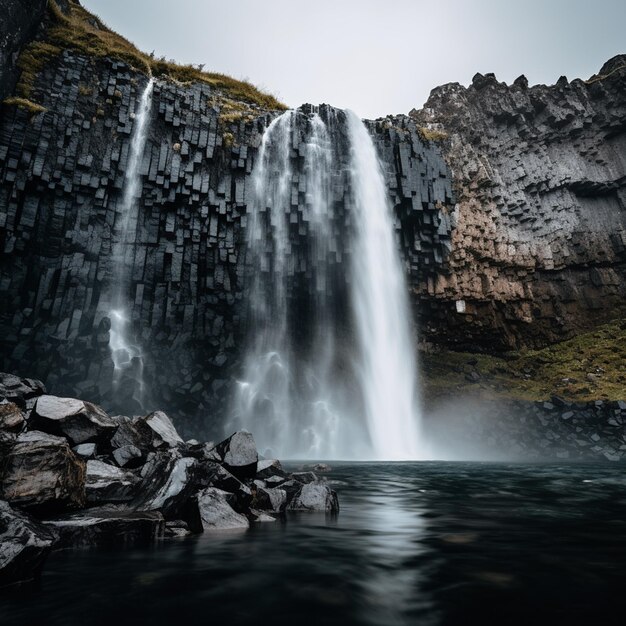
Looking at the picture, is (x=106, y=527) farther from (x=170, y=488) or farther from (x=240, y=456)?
(x=240, y=456)

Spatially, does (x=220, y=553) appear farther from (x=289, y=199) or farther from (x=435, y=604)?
(x=289, y=199)

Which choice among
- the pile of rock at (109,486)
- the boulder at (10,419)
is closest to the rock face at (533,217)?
the pile of rock at (109,486)

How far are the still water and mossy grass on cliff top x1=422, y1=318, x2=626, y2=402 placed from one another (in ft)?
68.7

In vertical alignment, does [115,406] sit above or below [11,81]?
below

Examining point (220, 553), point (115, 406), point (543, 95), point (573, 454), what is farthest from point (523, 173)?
point (220, 553)

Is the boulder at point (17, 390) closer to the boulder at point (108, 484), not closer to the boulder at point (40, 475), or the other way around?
the boulder at point (108, 484)

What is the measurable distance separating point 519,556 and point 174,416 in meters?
19.4

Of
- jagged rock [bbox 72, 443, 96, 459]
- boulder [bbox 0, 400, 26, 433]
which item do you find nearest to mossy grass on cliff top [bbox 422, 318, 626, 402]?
jagged rock [bbox 72, 443, 96, 459]

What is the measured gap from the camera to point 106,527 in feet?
13.7

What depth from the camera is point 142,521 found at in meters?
4.33

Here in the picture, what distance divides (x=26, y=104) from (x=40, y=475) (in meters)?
20.6

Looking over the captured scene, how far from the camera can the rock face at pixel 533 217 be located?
89.6 feet

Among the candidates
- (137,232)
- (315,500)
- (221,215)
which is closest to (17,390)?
(315,500)

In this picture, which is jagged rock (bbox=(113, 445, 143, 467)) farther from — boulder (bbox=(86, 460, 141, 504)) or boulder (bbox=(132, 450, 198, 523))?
boulder (bbox=(132, 450, 198, 523))
